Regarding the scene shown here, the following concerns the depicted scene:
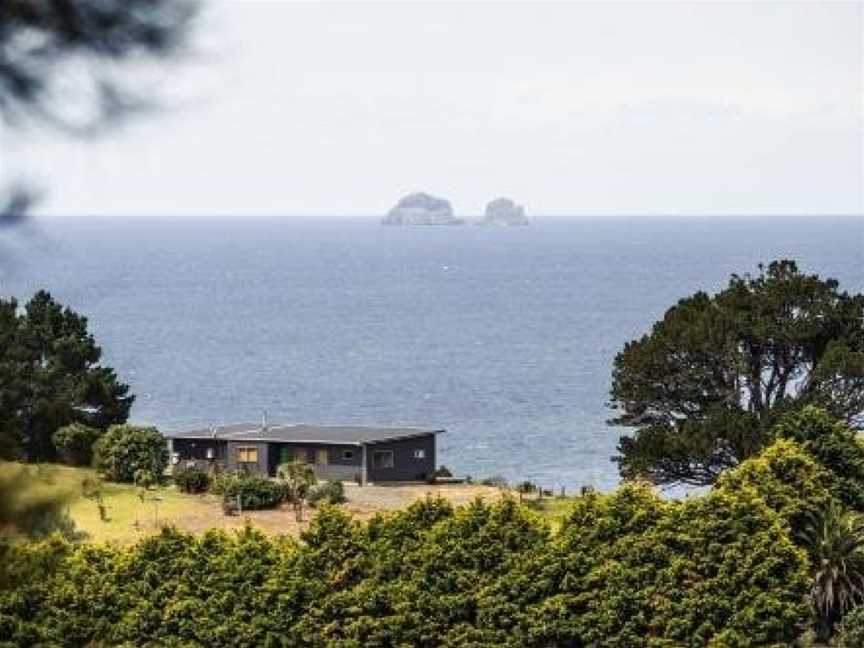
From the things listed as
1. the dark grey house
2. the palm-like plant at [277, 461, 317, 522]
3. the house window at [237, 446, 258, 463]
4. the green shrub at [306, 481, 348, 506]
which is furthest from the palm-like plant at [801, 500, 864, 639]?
the house window at [237, 446, 258, 463]

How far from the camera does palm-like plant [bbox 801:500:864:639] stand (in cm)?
4122

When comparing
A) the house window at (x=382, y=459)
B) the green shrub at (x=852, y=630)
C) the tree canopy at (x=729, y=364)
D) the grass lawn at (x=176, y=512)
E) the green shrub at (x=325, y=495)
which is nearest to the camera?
the green shrub at (x=852, y=630)

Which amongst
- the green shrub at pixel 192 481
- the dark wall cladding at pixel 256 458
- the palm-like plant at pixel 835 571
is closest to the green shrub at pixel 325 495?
the green shrub at pixel 192 481

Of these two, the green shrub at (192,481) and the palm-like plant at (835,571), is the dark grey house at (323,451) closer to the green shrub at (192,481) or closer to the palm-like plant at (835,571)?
the green shrub at (192,481)

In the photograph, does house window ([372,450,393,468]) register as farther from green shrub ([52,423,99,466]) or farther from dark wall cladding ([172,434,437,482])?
green shrub ([52,423,99,466])

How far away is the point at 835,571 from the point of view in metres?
41.4

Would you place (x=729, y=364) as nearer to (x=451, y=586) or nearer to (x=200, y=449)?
(x=200, y=449)

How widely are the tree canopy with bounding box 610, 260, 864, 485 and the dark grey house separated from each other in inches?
408

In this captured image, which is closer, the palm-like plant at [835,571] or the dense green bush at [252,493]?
the palm-like plant at [835,571]

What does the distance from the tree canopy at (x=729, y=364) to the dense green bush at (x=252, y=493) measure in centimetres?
1291

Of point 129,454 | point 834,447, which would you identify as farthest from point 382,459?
point 834,447

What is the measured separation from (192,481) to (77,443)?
6.61m

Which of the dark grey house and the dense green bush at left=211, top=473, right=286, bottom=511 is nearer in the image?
the dense green bush at left=211, top=473, right=286, bottom=511

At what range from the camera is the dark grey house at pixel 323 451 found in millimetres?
69250
